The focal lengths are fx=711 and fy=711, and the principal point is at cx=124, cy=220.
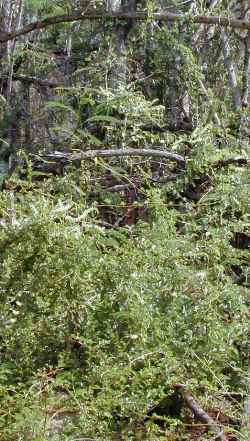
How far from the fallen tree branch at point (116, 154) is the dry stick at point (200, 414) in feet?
7.68

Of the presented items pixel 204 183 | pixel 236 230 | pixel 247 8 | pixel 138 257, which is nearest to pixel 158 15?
pixel 247 8

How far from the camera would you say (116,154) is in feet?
16.6

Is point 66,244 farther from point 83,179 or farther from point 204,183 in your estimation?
point 204,183

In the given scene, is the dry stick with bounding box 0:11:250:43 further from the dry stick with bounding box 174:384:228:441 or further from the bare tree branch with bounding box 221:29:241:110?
the dry stick with bounding box 174:384:228:441

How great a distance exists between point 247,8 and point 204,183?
233 cm

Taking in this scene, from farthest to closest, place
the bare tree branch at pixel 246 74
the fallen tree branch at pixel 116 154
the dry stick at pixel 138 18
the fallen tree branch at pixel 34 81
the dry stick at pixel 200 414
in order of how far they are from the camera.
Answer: the fallen tree branch at pixel 34 81, the bare tree branch at pixel 246 74, the dry stick at pixel 138 18, the fallen tree branch at pixel 116 154, the dry stick at pixel 200 414

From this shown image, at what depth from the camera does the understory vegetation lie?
2863 millimetres

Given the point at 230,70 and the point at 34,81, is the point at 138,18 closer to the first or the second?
the point at 230,70

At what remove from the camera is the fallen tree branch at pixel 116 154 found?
16.3 feet

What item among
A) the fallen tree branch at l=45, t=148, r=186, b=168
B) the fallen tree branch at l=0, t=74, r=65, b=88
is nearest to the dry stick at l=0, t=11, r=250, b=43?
the fallen tree branch at l=0, t=74, r=65, b=88

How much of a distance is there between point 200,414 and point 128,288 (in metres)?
0.63

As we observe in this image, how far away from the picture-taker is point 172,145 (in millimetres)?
5336

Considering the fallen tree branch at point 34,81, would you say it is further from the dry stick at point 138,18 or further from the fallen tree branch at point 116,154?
the fallen tree branch at point 116,154

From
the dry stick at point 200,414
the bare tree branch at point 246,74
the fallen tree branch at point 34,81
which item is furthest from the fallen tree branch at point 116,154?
the dry stick at point 200,414
